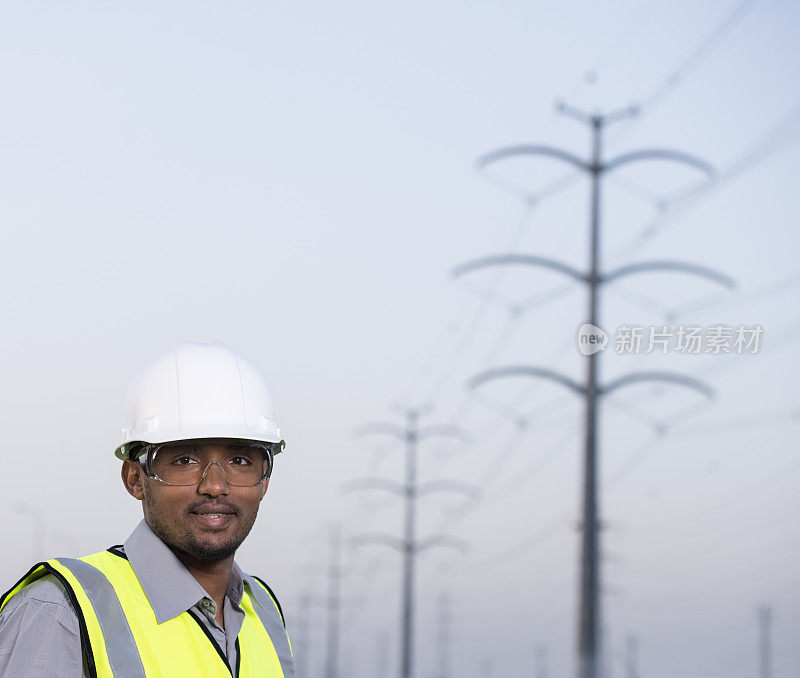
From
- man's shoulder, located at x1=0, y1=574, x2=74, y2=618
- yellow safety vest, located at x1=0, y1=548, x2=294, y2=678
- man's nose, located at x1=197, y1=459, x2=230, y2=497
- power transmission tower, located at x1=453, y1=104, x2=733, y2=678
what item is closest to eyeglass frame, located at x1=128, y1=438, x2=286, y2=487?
man's nose, located at x1=197, y1=459, x2=230, y2=497

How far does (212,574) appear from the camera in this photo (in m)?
4.04

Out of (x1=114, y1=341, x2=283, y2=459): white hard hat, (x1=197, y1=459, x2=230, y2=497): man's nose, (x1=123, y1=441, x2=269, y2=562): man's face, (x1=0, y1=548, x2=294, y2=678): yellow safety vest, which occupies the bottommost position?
(x1=0, y1=548, x2=294, y2=678): yellow safety vest

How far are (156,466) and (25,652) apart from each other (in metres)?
0.90

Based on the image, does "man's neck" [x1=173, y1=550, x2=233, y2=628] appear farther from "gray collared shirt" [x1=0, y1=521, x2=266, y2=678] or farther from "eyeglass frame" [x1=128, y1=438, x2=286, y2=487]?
"eyeglass frame" [x1=128, y1=438, x2=286, y2=487]

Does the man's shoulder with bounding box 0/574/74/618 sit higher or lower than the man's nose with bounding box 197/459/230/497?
lower

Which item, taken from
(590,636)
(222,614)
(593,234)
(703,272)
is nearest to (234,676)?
(222,614)

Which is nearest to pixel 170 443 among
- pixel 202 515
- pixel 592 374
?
pixel 202 515

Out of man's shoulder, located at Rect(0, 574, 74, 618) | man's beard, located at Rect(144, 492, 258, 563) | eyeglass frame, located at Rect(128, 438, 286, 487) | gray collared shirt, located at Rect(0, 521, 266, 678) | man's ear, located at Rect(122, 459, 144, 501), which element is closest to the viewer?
gray collared shirt, located at Rect(0, 521, 266, 678)

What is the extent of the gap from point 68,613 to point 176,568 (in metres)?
0.49

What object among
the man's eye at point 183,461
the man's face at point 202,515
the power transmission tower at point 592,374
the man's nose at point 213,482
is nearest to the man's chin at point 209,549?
the man's face at point 202,515

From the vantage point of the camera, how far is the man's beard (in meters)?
3.92

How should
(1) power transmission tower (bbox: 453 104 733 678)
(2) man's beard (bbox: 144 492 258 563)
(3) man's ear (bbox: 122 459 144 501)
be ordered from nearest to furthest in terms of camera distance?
1. (2) man's beard (bbox: 144 492 258 563)
2. (3) man's ear (bbox: 122 459 144 501)
3. (1) power transmission tower (bbox: 453 104 733 678)

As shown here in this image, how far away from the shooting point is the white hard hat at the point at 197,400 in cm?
419

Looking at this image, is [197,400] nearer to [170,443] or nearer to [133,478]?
[170,443]
